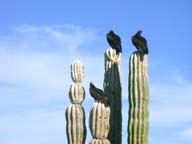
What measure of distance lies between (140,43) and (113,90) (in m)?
1.45

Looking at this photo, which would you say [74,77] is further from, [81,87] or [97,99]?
[97,99]

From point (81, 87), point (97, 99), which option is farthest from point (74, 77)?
point (97, 99)

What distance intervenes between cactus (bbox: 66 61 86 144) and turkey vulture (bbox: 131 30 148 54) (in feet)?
5.25

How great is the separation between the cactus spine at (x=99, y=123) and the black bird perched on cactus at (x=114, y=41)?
7.99 feet

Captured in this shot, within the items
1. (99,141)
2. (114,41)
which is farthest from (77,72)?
(99,141)

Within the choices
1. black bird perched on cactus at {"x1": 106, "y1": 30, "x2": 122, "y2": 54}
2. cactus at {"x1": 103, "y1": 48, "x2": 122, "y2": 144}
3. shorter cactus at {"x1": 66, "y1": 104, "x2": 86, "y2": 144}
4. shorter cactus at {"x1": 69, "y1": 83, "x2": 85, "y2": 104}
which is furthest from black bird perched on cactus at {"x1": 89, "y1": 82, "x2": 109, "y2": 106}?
black bird perched on cactus at {"x1": 106, "y1": 30, "x2": 122, "y2": 54}

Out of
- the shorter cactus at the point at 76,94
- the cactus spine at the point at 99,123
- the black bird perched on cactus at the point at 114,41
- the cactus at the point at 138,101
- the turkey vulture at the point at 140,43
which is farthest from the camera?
the black bird perched on cactus at the point at 114,41

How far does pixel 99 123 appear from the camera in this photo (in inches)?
624

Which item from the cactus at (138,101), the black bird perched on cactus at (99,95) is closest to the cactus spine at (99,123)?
the black bird perched on cactus at (99,95)

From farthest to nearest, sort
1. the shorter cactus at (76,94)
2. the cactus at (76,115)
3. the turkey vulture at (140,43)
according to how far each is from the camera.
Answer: the shorter cactus at (76,94) → the cactus at (76,115) → the turkey vulture at (140,43)

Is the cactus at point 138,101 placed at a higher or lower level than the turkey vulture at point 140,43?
lower

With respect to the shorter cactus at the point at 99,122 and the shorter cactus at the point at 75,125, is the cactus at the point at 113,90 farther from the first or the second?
the shorter cactus at the point at 99,122

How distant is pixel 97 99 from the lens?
16.2m

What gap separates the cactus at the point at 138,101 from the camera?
1608 centimetres
